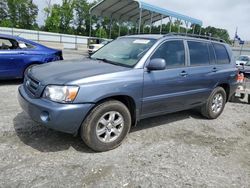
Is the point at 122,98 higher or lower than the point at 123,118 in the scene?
higher

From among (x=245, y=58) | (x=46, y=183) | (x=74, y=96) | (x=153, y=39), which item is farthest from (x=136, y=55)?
(x=245, y=58)

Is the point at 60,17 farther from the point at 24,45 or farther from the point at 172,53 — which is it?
the point at 172,53

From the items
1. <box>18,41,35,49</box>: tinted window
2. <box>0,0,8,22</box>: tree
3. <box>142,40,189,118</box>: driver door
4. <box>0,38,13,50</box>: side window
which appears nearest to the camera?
<box>142,40,189,118</box>: driver door

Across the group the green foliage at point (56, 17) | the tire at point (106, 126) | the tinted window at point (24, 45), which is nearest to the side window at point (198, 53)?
the tire at point (106, 126)

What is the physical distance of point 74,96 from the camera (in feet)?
11.1

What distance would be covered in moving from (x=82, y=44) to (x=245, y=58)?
2242 cm

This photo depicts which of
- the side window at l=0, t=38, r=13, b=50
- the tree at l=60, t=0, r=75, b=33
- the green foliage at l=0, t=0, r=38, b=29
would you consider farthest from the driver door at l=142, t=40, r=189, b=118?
the green foliage at l=0, t=0, r=38, b=29

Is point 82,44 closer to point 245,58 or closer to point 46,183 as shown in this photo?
point 245,58

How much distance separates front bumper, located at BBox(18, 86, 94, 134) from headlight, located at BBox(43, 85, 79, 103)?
0.23 ft

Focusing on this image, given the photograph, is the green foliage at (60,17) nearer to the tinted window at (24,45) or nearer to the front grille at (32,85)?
the tinted window at (24,45)

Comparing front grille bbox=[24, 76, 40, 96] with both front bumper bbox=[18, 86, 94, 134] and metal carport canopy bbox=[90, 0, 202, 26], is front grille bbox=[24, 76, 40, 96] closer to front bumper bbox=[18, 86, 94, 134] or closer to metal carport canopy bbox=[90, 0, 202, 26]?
front bumper bbox=[18, 86, 94, 134]

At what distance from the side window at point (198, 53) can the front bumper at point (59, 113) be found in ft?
8.42

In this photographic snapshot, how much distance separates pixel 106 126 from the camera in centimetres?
382

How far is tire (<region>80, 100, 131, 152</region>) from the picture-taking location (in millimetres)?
3627
